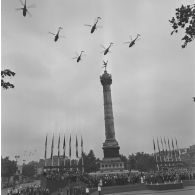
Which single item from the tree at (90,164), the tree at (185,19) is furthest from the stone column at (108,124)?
the tree at (185,19)

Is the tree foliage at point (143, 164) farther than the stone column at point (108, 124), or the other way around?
the tree foliage at point (143, 164)

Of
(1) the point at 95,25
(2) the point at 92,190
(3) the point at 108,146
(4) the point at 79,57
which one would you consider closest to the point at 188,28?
(1) the point at 95,25

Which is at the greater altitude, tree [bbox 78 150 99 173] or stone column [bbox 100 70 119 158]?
stone column [bbox 100 70 119 158]

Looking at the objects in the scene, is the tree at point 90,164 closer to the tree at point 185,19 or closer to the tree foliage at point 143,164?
the tree foliage at point 143,164

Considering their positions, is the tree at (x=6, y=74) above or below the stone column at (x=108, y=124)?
below

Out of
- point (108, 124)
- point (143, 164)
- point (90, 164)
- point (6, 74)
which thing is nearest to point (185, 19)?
point (6, 74)

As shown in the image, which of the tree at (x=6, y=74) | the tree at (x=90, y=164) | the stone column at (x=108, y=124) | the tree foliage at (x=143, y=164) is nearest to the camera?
the tree at (x=6, y=74)

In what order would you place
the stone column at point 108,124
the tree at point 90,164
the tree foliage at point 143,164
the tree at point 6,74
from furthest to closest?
the tree foliage at point 143,164 < the tree at point 90,164 < the stone column at point 108,124 < the tree at point 6,74

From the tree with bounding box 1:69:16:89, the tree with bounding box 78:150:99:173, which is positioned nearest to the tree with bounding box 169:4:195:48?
the tree with bounding box 1:69:16:89

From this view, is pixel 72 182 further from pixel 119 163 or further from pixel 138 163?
pixel 138 163

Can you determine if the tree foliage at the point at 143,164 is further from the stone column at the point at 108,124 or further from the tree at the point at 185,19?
the tree at the point at 185,19

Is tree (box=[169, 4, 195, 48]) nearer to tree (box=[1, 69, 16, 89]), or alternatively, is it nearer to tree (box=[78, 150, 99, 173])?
tree (box=[1, 69, 16, 89])
